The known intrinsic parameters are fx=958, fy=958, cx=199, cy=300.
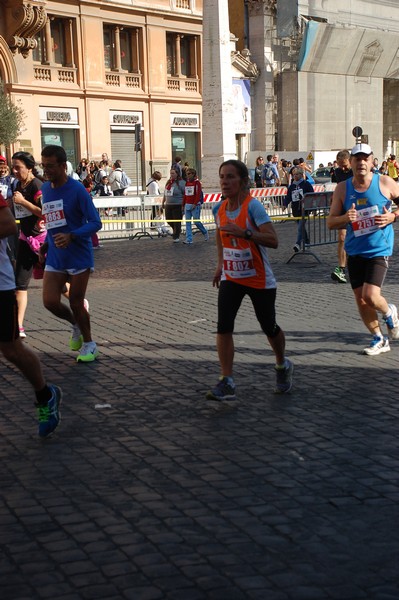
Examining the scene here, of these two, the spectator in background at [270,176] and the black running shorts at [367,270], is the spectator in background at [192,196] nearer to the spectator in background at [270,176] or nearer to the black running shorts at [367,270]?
the spectator in background at [270,176]

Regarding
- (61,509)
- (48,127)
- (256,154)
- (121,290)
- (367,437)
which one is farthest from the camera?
(256,154)

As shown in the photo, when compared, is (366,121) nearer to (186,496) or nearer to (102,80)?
(102,80)

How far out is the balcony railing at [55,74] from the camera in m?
37.1

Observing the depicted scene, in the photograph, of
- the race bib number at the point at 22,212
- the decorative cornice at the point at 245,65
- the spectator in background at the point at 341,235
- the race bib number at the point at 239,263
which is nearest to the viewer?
the race bib number at the point at 239,263

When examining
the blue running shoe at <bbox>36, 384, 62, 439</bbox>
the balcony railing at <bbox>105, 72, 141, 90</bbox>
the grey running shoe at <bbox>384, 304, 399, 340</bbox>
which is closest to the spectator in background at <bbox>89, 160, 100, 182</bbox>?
the balcony railing at <bbox>105, 72, 141, 90</bbox>

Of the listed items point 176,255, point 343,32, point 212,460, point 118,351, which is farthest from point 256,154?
point 212,460

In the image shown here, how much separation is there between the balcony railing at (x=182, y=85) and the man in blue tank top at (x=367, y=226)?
3632cm

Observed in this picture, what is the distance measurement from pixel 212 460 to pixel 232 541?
123cm

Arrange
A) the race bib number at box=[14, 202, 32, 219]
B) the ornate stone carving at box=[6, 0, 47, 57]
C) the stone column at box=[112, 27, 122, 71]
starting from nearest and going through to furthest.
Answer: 1. the race bib number at box=[14, 202, 32, 219]
2. the ornate stone carving at box=[6, 0, 47, 57]
3. the stone column at box=[112, 27, 122, 71]

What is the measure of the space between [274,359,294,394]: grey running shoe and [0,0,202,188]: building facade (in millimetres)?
28209

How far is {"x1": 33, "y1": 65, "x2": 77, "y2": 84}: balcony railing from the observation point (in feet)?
122

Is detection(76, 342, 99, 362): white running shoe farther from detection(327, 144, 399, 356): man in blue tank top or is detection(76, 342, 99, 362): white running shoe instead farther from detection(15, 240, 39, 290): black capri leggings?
detection(327, 144, 399, 356): man in blue tank top

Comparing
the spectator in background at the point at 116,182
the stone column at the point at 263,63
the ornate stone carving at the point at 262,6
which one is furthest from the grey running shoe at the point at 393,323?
the ornate stone carving at the point at 262,6

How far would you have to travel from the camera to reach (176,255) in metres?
19.4
